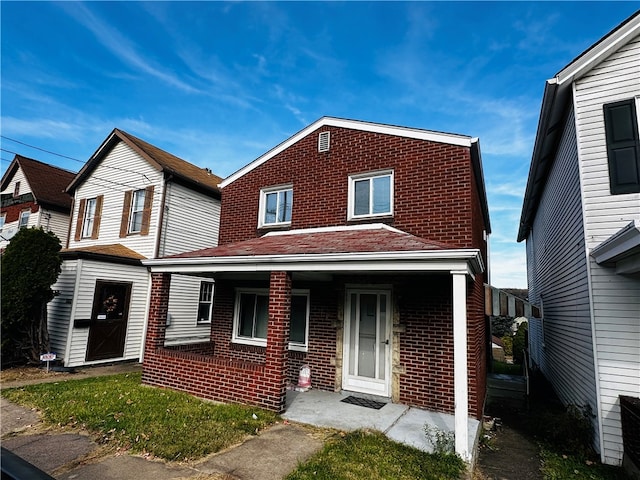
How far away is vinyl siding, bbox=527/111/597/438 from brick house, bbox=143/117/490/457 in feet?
5.66

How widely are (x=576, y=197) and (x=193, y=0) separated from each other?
32.2ft

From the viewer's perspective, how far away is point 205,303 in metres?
13.5

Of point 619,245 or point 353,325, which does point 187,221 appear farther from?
point 619,245

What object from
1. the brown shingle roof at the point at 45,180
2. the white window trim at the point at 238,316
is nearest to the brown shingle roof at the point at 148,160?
the brown shingle roof at the point at 45,180

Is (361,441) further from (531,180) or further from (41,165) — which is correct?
(41,165)

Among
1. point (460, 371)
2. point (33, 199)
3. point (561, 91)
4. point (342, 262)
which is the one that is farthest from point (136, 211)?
point (561, 91)

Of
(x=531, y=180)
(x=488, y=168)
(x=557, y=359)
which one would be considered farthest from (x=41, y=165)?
(x=557, y=359)

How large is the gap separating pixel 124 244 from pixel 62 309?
10.9 ft

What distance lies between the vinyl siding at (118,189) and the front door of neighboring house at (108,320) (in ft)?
5.86

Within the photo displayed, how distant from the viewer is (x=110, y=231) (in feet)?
44.9

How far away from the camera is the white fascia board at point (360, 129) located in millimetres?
7445

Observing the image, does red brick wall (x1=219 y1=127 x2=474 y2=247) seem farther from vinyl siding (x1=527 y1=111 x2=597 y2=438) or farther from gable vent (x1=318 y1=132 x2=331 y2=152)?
vinyl siding (x1=527 y1=111 x2=597 y2=438)

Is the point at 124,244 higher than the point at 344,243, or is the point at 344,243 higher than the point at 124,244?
the point at 124,244

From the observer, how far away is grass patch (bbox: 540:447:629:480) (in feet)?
15.4
